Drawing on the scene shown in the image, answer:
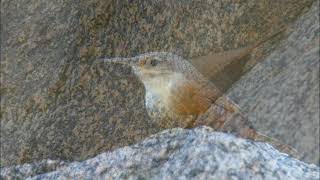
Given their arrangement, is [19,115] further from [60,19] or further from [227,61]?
[227,61]

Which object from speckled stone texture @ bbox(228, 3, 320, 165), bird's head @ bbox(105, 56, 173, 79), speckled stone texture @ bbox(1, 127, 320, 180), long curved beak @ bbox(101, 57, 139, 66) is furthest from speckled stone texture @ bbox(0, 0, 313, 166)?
speckled stone texture @ bbox(1, 127, 320, 180)

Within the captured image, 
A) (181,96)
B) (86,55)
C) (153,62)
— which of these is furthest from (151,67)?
(86,55)

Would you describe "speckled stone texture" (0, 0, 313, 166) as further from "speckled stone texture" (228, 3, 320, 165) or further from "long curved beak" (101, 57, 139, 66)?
"speckled stone texture" (228, 3, 320, 165)

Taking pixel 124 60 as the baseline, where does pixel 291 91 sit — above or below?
below

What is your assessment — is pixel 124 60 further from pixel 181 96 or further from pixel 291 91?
pixel 291 91

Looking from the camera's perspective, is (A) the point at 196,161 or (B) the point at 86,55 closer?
(A) the point at 196,161

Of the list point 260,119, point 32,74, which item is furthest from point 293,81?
point 32,74
